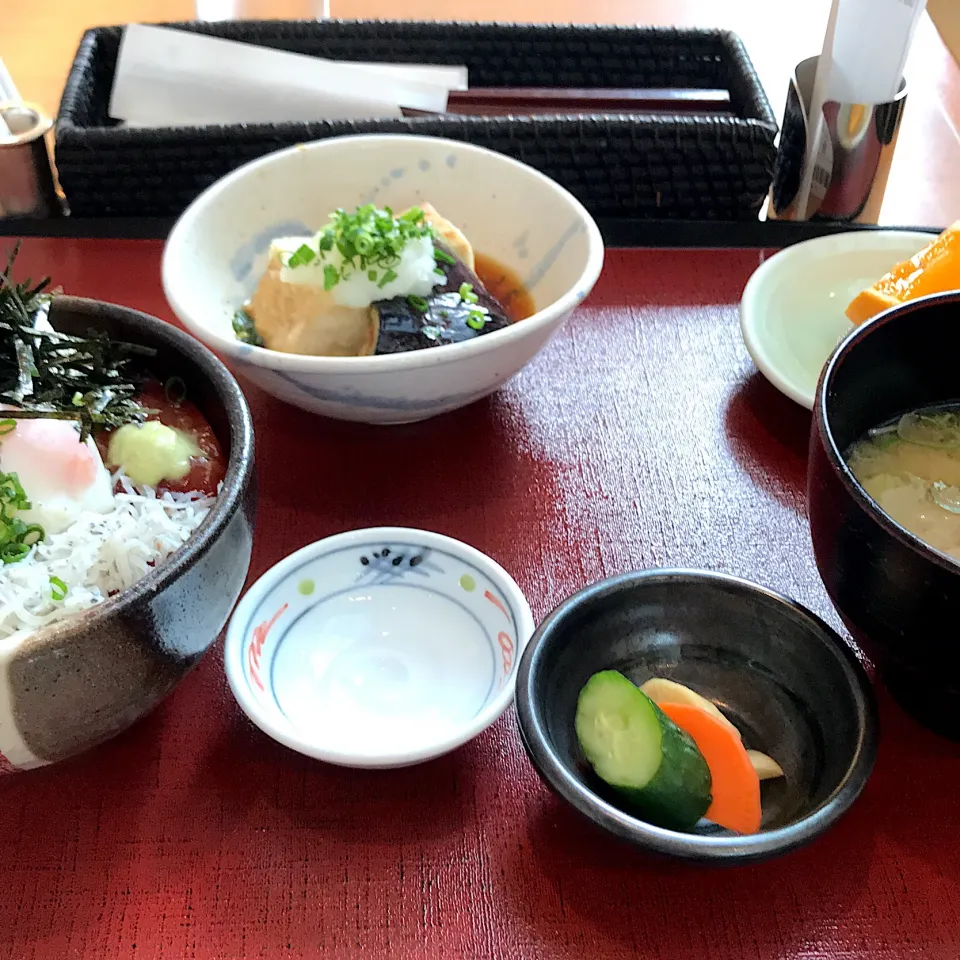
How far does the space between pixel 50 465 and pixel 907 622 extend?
28.7 inches

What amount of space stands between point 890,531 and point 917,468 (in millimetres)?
266

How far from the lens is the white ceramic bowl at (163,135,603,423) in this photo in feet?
3.34

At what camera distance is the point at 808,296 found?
1330 millimetres

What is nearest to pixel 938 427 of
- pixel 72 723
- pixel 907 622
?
pixel 907 622

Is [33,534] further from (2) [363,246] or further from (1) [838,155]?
(1) [838,155]

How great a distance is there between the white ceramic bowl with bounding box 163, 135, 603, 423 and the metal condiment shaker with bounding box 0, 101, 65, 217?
38 cm

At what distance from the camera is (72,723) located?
27.3 inches

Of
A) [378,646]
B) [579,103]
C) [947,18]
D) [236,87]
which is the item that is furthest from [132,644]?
[947,18]

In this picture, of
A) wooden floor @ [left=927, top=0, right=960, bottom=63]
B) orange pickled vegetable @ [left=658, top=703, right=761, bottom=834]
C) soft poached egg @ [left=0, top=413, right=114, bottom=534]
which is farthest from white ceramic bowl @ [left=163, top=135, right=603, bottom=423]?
wooden floor @ [left=927, top=0, right=960, bottom=63]

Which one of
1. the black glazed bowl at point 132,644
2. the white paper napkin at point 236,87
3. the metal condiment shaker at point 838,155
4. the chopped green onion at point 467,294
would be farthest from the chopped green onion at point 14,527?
the metal condiment shaker at point 838,155

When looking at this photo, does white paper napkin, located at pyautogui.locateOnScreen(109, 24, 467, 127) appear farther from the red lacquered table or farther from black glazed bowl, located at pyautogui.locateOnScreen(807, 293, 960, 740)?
black glazed bowl, located at pyautogui.locateOnScreen(807, 293, 960, 740)

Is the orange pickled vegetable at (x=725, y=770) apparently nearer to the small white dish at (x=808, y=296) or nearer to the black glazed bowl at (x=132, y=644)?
the black glazed bowl at (x=132, y=644)

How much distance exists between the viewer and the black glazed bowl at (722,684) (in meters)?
0.68

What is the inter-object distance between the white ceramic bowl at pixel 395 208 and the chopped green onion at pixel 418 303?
0.33ft
